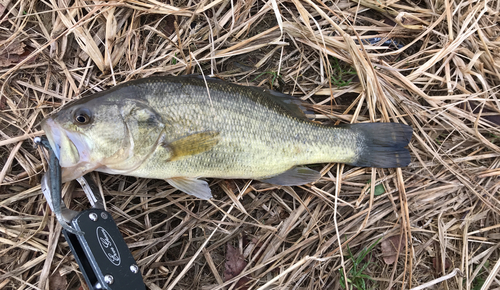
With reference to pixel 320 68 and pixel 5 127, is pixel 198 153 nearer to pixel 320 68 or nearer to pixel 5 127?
pixel 320 68

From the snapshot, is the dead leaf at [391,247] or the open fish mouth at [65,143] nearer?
the open fish mouth at [65,143]

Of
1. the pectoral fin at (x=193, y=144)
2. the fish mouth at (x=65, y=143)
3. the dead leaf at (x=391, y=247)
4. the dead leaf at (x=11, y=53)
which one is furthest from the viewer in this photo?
the dead leaf at (x=391, y=247)

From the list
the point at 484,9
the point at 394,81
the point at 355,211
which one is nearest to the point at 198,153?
the point at 355,211

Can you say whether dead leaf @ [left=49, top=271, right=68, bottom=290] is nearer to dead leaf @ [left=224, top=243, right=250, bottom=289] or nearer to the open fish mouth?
the open fish mouth

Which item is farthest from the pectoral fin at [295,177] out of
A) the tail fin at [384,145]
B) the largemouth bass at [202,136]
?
the tail fin at [384,145]

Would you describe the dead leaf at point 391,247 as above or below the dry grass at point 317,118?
below

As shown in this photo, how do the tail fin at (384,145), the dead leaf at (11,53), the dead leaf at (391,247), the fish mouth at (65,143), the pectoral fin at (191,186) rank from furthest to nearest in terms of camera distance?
1. the dead leaf at (391,247)
2. the tail fin at (384,145)
3. the dead leaf at (11,53)
4. the pectoral fin at (191,186)
5. the fish mouth at (65,143)

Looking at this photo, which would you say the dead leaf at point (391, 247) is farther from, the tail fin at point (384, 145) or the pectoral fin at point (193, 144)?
the pectoral fin at point (193, 144)

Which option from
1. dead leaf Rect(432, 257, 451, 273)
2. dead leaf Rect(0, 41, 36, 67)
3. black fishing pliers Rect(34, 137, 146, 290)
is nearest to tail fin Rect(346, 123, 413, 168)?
dead leaf Rect(432, 257, 451, 273)
